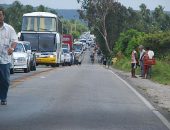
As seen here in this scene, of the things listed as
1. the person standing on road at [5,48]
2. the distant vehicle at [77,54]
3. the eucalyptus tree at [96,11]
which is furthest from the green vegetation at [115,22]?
the person standing on road at [5,48]

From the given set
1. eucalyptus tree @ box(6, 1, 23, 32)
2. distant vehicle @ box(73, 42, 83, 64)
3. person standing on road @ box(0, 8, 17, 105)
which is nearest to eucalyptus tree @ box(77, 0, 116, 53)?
distant vehicle @ box(73, 42, 83, 64)

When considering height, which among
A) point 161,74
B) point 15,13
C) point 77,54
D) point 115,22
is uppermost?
point 15,13

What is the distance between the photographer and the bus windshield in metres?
46.6

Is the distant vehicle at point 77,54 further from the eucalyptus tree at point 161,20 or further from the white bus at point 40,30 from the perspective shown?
the white bus at point 40,30

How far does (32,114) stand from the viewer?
42.1 ft

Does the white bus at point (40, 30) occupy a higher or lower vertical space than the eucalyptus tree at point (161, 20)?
lower

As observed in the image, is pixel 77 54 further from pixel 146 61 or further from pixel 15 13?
pixel 146 61

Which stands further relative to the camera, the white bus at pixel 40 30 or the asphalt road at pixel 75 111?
the white bus at pixel 40 30

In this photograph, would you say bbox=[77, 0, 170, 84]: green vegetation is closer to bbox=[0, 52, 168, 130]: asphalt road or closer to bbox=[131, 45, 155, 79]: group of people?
bbox=[131, 45, 155, 79]: group of people

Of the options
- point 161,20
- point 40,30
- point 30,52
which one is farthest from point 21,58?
point 161,20

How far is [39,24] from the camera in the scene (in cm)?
4678

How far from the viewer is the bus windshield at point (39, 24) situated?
46625mm

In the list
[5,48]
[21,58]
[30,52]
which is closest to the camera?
[5,48]

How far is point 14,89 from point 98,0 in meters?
60.4
